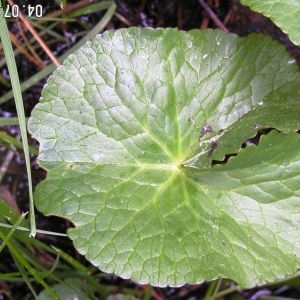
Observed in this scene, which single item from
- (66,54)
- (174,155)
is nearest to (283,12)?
(174,155)

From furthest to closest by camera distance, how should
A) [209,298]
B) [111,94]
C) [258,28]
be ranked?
1. [258,28]
2. [209,298]
3. [111,94]

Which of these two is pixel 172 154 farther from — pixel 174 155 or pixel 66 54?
pixel 66 54

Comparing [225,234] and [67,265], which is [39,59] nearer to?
[67,265]

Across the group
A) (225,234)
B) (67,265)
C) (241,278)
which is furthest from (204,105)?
(67,265)
